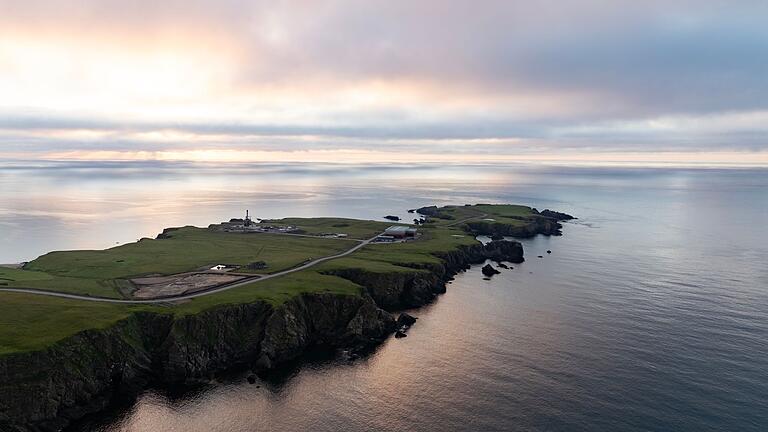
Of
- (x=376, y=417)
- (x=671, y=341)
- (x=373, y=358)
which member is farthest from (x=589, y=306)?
(x=376, y=417)

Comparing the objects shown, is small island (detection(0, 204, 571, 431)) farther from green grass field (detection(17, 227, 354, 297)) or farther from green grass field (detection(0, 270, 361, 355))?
green grass field (detection(17, 227, 354, 297))

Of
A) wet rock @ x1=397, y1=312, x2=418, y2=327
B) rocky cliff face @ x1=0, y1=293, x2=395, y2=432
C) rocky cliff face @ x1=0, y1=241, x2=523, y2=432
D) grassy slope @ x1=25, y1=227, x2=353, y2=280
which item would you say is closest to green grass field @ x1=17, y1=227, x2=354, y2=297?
grassy slope @ x1=25, y1=227, x2=353, y2=280

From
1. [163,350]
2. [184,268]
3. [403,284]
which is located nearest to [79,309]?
[163,350]

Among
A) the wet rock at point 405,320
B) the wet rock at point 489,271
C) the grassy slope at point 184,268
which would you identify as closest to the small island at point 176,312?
the grassy slope at point 184,268

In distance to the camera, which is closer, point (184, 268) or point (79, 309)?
point (79, 309)

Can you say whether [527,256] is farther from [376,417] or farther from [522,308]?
[376,417]

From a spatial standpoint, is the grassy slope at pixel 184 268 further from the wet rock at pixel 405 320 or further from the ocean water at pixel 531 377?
the ocean water at pixel 531 377

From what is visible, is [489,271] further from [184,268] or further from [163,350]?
[163,350]
